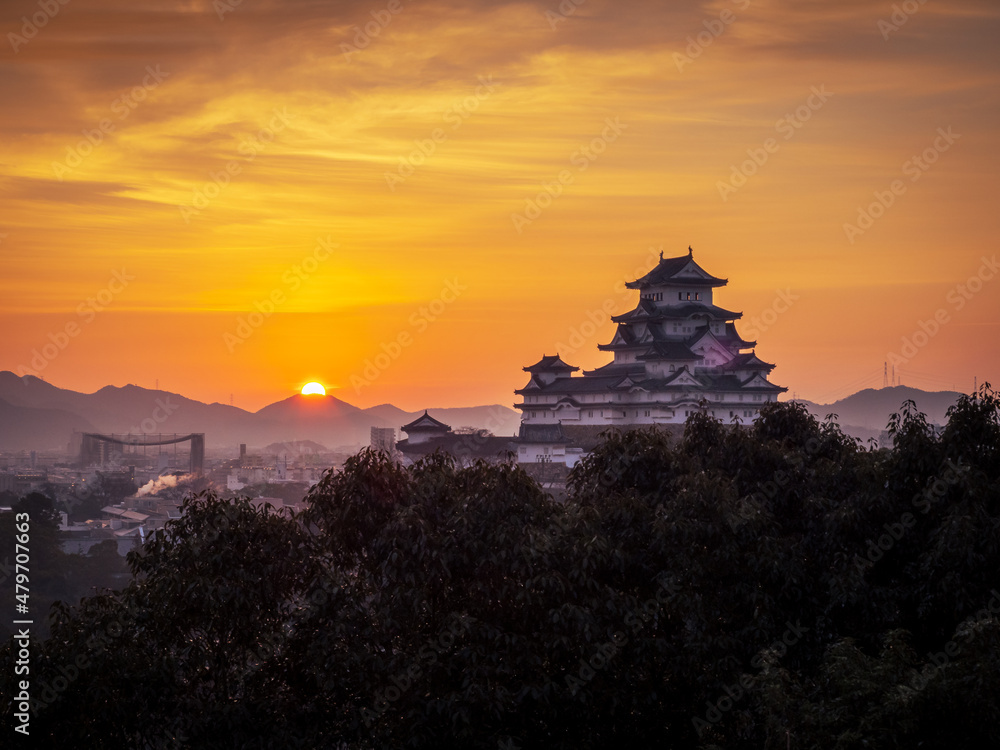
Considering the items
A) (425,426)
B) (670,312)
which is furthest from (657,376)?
→ (425,426)

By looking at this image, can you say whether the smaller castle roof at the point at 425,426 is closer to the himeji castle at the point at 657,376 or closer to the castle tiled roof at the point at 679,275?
the himeji castle at the point at 657,376

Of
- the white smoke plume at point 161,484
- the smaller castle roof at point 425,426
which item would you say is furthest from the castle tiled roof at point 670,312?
the white smoke plume at point 161,484

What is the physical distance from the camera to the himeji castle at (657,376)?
57875 mm

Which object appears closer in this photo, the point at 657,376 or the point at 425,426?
the point at 657,376

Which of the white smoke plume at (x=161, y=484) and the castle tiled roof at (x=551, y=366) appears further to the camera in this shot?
the white smoke plume at (x=161, y=484)

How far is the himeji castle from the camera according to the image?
57.9 m

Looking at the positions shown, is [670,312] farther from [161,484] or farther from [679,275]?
[161,484]

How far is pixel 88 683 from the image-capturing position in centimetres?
1255

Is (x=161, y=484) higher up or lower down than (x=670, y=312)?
lower down

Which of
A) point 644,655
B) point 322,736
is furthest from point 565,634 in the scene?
point 322,736

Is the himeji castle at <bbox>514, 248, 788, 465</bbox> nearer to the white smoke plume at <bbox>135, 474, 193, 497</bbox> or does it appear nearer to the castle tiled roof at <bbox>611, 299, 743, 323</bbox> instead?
the castle tiled roof at <bbox>611, 299, 743, 323</bbox>

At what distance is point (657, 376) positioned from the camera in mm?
59031

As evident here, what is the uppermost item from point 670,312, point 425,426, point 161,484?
point 670,312

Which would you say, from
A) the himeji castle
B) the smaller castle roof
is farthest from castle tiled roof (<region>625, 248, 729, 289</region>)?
the smaller castle roof
